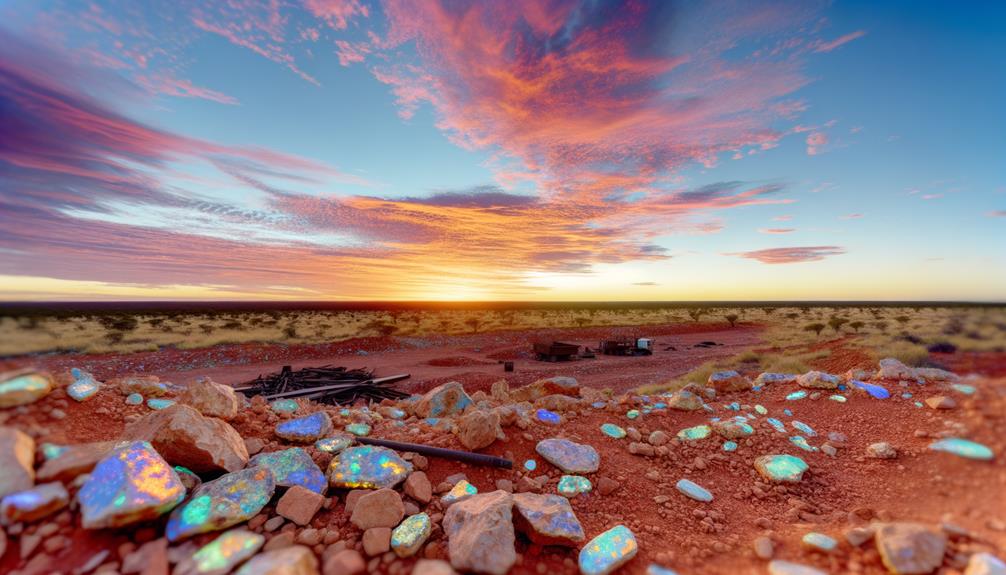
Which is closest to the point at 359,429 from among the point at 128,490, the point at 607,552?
the point at 128,490

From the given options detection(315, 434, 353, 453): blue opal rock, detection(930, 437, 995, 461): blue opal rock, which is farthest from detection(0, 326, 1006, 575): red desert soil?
detection(315, 434, 353, 453): blue opal rock

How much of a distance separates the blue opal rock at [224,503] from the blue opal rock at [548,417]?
3.28 metres

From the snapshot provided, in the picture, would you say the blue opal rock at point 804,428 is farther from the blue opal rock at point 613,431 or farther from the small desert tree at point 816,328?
the small desert tree at point 816,328

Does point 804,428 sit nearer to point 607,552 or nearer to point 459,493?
point 607,552

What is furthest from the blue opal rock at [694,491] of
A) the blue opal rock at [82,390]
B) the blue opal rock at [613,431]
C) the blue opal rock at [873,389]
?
the blue opal rock at [82,390]

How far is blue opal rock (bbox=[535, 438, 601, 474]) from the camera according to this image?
4.02 m

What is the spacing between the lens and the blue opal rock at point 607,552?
256 cm

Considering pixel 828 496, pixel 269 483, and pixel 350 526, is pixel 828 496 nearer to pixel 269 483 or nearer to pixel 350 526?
pixel 350 526

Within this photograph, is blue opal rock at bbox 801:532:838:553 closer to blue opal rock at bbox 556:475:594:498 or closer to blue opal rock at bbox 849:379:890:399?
blue opal rock at bbox 556:475:594:498

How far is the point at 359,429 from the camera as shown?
463 cm

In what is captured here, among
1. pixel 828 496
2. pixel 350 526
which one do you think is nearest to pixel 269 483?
pixel 350 526

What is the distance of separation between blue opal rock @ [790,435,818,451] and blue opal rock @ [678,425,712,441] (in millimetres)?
948

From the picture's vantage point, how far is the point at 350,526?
2863 mm

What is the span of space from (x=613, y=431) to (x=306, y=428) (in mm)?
3800
